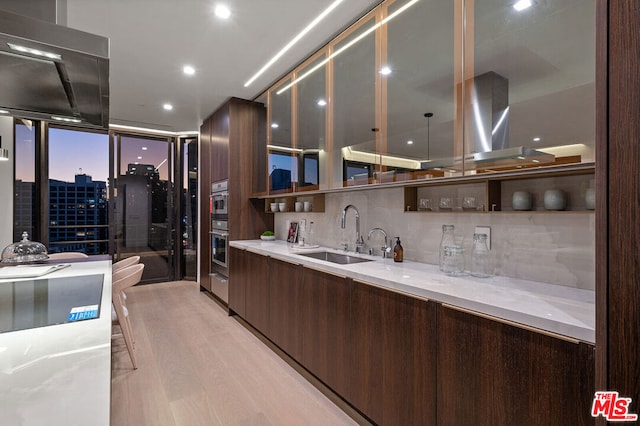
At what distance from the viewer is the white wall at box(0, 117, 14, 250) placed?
3768 mm

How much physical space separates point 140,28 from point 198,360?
107 inches

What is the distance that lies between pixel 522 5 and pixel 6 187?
547cm

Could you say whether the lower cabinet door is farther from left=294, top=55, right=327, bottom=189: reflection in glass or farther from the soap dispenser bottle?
the soap dispenser bottle

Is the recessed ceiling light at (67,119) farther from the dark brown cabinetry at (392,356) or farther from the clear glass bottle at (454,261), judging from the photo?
the clear glass bottle at (454,261)

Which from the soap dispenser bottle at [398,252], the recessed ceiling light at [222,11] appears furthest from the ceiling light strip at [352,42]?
the soap dispenser bottle at [398,252]

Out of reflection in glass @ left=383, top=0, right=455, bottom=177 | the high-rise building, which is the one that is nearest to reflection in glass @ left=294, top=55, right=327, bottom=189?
reflection in glass @ left=383, top=0, right=455, bottom=177

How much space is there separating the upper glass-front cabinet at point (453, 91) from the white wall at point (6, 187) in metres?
3.94

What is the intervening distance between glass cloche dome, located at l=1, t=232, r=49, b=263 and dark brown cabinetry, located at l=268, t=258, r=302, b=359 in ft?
5.81

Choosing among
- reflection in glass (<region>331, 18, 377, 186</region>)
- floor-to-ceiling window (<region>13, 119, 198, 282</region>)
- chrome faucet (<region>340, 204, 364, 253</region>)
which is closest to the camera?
reflection in glass (<region>331, 18, 377, 186</region>)

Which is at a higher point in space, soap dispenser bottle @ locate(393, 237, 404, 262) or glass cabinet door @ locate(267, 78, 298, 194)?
glass cabinet door @ locate(267, 78, 298, 194)

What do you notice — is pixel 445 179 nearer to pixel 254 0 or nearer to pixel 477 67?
pixel 477 67

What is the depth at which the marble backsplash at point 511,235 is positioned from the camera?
1.42 m

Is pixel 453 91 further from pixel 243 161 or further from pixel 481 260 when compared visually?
pixel 243 161

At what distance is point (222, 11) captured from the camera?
2.20 m
